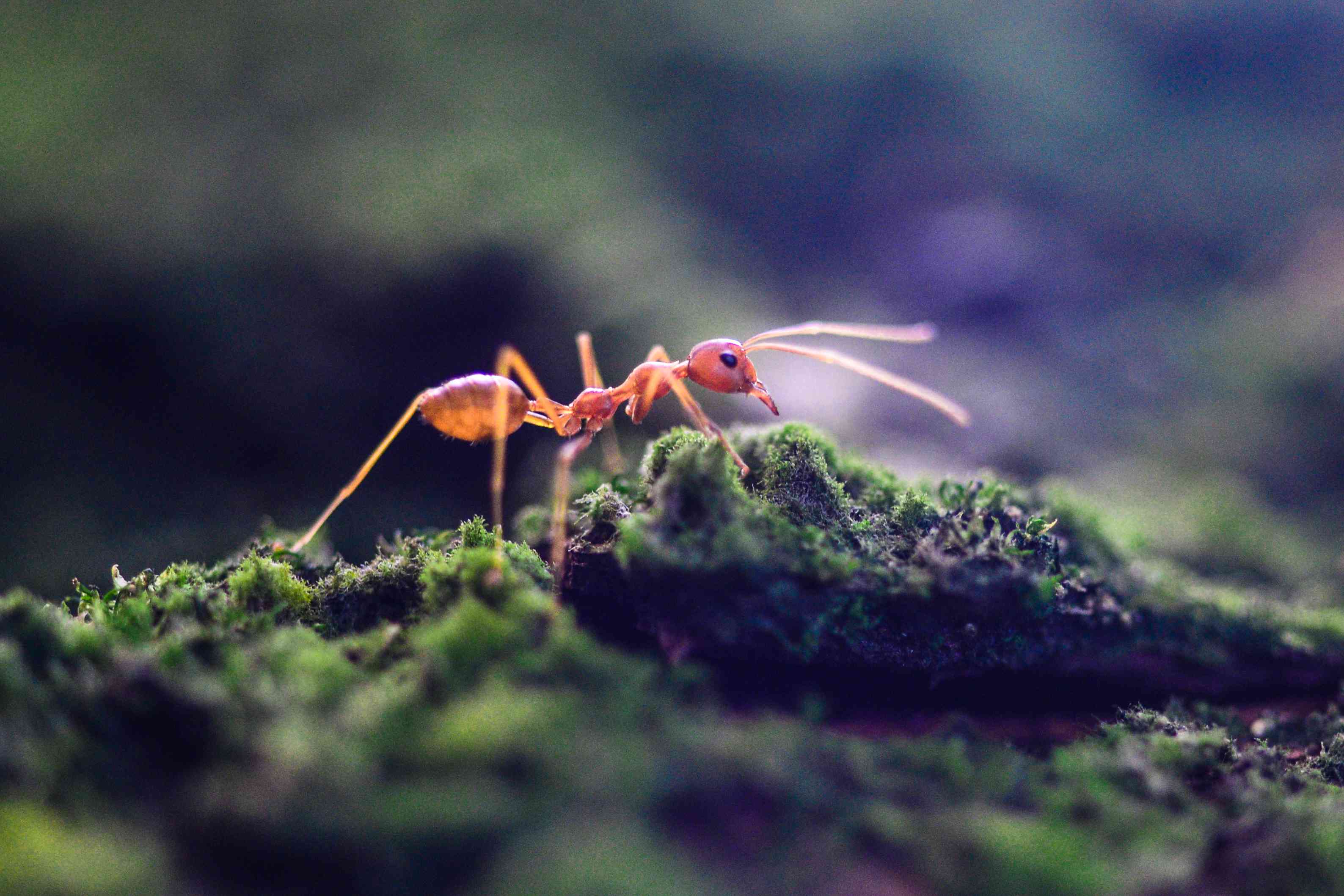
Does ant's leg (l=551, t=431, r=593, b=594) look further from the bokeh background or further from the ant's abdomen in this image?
the bokeh background

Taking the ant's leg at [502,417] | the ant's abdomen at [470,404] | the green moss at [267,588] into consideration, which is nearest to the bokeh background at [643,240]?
the ant's leg at [502,417]

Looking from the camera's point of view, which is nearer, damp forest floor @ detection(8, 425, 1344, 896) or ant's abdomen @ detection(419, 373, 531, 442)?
damp forest floor @ detection(8, 425, 1344, 896)

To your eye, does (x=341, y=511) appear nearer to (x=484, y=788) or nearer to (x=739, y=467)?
(x=739, y=467)

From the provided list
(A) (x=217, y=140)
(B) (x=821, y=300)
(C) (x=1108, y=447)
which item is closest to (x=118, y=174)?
(A) (x=217, y=140)

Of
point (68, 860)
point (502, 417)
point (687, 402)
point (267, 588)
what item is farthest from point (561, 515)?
point (68, 860)

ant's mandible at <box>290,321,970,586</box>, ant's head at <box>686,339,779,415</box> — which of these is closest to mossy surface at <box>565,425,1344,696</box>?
ant's mandible at <box>290,321,970,586</box>

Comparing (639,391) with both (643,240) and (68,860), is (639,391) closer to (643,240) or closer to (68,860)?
(68,860)

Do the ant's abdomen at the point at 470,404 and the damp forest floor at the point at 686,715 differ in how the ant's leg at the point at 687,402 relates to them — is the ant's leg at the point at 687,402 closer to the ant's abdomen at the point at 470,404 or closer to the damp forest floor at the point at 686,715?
the damp forest floor at the point at 686,715
